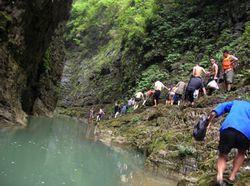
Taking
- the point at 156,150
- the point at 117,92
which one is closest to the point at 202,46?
the point at 117,92

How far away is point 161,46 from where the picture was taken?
29719mm

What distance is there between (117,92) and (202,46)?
12.0 meters

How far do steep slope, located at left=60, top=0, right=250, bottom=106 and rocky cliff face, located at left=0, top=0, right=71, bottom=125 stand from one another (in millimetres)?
6978

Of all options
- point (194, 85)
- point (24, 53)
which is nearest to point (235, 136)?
point (194, 85)

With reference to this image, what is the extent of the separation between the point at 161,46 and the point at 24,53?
13255 millimetres

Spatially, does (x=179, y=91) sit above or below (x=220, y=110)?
above

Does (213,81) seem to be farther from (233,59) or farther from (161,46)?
(161,46)

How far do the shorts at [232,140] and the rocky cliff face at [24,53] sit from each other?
11007mm

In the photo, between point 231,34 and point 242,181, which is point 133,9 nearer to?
point 231,34

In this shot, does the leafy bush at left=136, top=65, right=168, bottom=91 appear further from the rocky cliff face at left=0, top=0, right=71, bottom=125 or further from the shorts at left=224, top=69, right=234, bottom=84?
the shorts at left=224, top=69, right=234, bottom=84

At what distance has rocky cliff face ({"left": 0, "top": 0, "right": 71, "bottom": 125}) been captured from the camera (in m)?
15.8

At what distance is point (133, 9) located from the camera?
38438 millimetres

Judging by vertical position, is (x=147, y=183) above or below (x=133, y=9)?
below

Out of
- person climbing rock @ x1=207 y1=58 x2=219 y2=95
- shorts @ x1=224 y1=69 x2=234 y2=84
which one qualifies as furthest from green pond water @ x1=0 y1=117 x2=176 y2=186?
shorts @ x1=224 y1=69 x2=234 y2=84
